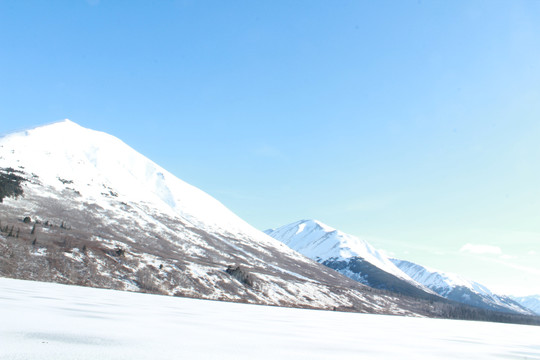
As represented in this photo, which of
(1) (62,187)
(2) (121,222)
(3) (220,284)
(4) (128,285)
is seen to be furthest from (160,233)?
(4) (128,285)

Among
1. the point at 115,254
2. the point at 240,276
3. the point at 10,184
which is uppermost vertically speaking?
the point at 10,184

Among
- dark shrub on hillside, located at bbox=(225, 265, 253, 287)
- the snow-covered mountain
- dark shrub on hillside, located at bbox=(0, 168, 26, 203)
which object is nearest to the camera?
the snow-covered mountain

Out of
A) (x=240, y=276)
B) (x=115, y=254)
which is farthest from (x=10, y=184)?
(x=240, y=276)

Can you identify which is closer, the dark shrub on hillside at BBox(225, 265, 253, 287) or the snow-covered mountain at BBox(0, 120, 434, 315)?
the snow-covered mountain at BBox(0, 120, 434, 315)

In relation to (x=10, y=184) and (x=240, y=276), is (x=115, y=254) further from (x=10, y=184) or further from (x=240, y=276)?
→ (x=10, y=184)

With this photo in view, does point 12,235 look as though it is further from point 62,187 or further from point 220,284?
point 62,187

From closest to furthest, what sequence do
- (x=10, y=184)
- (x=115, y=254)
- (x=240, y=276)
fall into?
(x=115, y=254)
(x=240, y=276)
(x=10, y=184)

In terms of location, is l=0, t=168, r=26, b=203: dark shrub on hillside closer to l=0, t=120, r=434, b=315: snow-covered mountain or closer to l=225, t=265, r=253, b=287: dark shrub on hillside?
l=0, t=120, r=434, b=315: snow-covered mountain

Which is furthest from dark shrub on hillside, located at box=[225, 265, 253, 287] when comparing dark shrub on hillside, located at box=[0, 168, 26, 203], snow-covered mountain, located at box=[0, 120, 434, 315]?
dark shrub on hillside, located at box=[0, 168, 26, 203]

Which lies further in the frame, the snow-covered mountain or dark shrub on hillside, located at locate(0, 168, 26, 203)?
dark shrub on hillside, located at locate(0, 168, 26, 203)

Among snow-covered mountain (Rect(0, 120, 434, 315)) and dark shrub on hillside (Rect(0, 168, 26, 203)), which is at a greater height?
dark shrub on hillside (Rect(0, 168, 26, 203))

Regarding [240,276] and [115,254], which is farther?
[240,276]

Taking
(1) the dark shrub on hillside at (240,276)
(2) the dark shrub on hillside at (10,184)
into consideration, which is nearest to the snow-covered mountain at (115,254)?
(1) the dark shrub on hillside at (240,276)

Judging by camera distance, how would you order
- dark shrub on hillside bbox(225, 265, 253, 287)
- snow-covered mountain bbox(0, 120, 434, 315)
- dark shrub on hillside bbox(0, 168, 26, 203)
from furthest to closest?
dark shrub on hillside bbox(0, 168, 26, 203)
dark shrub on hillside bbox(225, 265, 253, 287)
snow-covered mountain bbox(0, 120, 434, 315)
